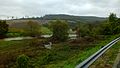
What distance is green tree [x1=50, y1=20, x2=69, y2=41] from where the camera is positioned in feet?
304

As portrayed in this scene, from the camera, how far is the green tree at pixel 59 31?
9262 centimetres

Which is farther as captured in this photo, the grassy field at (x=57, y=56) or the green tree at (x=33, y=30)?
the green tree at (x=33, y=30)

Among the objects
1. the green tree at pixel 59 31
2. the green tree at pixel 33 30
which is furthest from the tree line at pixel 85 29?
the green tree at pixel 33 30

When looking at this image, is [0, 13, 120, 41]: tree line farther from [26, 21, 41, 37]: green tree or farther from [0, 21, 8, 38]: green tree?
[26, 21, 41, 37]: green tree

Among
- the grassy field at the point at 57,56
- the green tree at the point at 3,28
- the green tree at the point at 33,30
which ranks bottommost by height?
the green tree at the point at 33,30

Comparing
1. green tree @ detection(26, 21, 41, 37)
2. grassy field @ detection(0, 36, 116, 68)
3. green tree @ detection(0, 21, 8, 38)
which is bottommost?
green tree @ detection(26, 21, 41, 37)

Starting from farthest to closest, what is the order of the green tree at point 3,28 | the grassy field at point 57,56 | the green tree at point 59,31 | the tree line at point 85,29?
the green tree at point 3,28 < the green tree at point 59,31 < the tree line at point 85,29 < the grassy field at point 57,56

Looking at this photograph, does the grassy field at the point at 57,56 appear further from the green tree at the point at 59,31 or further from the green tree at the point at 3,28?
the green tree at the point at 3,28

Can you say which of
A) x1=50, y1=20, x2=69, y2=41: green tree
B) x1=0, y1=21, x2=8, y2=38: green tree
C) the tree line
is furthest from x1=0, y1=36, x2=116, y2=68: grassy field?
x1=0, y1=21, x2=8, y2=38: green tree

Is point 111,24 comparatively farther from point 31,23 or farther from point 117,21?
point 31,23

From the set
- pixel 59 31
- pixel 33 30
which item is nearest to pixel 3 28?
pixel 59 31

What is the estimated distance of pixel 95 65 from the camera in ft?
33.4

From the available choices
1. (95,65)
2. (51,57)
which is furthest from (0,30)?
(95,65)

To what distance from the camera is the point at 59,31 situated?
9625 cm
